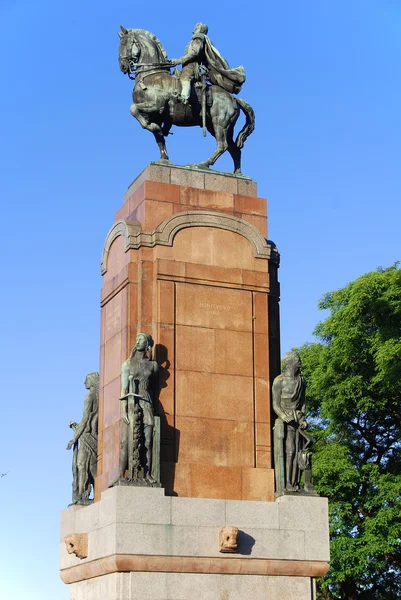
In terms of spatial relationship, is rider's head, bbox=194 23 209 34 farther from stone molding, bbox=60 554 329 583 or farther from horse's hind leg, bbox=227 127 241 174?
stone molding, bbox=60 554 329 583

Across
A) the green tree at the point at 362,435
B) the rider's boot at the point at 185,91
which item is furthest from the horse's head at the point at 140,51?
the green tree at the point at 362,435

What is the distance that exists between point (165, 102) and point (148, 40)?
1607 millimetres

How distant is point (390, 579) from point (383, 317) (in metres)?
9.48

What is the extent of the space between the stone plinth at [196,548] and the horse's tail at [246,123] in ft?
27.7

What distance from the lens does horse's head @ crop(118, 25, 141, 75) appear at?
24500mm

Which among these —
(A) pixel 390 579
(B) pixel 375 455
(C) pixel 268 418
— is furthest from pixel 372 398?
(C) pixel 268 418

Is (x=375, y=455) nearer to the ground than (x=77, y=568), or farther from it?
farther from it

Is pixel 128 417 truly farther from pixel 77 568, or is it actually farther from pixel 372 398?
pixel 372 398

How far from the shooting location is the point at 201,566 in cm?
1997

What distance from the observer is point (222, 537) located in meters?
20.0

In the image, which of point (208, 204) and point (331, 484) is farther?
point (331, 484)

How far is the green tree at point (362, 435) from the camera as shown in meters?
36.8

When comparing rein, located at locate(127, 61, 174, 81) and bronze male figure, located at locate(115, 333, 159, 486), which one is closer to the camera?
bronze male figure, located at locate(115, 333, 159, 486)

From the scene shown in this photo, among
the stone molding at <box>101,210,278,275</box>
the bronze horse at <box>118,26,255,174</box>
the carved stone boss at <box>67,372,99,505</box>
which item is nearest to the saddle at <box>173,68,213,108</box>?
the bronze horse at <box>118,26,255,174</box>
